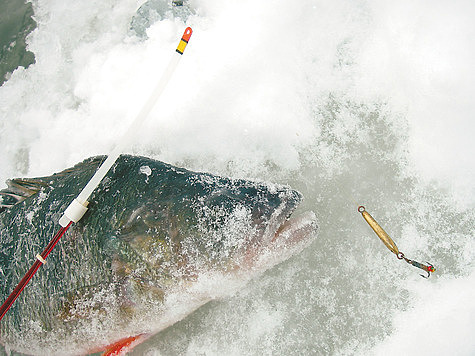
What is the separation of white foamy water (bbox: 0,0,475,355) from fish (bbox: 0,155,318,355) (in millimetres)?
519

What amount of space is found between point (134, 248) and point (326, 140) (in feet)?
5.59

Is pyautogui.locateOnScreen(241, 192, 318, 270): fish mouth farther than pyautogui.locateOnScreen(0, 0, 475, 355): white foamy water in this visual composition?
No

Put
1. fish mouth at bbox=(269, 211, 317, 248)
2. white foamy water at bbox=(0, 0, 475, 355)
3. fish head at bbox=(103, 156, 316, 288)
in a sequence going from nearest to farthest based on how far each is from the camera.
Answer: fish head at bbox=(103, 156, 316, 288) → fish mouth at bbox=(269, 211, 317, 248) → white foamy water at bbox=(0, 0, 475, 355)

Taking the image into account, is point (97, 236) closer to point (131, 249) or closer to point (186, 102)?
point (131, 249)

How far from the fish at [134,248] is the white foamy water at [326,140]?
0.52m

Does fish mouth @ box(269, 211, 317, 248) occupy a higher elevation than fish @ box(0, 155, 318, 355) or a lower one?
higher

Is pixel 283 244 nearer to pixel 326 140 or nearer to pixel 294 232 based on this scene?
pixel 294 232

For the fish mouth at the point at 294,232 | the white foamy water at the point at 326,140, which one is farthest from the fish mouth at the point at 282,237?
the white foamy water at the point at 326,140

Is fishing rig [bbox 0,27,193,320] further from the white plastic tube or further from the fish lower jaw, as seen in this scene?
the fish lower jaw

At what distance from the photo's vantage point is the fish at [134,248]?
7.03 feet

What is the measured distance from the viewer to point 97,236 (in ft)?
7.30

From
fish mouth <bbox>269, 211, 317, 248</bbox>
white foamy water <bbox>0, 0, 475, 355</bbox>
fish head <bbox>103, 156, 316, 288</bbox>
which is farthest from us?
white foamy water <bbox>0, 0, 475, 355</bbox>

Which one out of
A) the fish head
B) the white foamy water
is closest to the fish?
the fish head

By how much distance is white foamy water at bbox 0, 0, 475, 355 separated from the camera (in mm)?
2656
